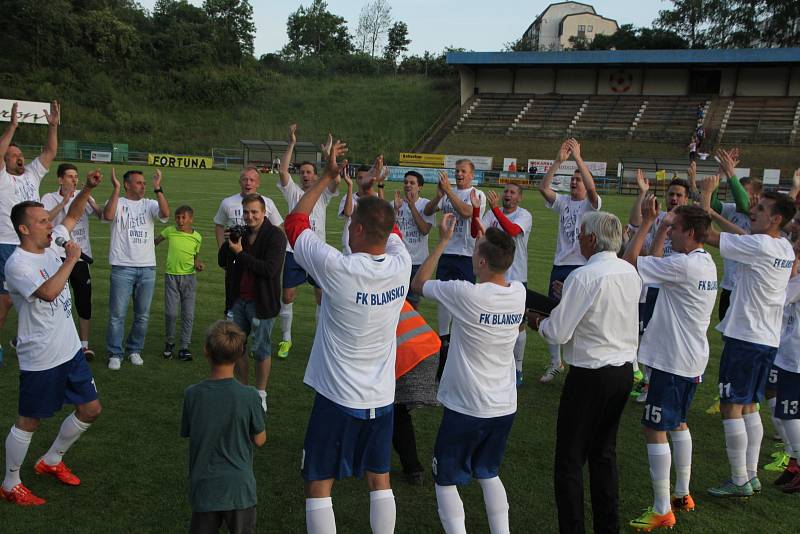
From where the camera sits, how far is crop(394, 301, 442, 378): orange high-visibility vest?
5.06m

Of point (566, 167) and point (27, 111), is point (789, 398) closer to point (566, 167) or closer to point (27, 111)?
point (566, 167)

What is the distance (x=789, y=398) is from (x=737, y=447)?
2.22 ft

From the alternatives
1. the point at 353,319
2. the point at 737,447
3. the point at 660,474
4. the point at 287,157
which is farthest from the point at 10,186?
the point at 737,447

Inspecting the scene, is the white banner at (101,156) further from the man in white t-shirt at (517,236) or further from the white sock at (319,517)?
the white sock at (319,517)

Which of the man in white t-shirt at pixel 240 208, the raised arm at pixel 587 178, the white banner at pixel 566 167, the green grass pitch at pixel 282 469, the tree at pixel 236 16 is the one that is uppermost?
the tree at pixel 236 16

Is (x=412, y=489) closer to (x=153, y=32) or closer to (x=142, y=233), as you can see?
(x=142, y=233)

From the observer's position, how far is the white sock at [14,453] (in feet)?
15.4

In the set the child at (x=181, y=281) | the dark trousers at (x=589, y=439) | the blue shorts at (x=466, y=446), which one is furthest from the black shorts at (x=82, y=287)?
the dark trousers at (x=589, y=439)

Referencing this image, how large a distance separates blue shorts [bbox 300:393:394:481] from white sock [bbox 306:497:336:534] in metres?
0.15

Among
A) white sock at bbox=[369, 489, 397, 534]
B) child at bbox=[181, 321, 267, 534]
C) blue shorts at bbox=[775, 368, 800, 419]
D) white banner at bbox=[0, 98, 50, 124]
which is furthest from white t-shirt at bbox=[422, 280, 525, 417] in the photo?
white banner at bbox=[0, 98, 50, 124]

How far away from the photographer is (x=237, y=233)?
21.6ft

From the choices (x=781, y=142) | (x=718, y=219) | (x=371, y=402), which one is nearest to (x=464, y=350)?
(x=371, y=402)

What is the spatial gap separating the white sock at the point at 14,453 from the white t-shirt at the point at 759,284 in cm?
556

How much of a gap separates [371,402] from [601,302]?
1.61 metres
